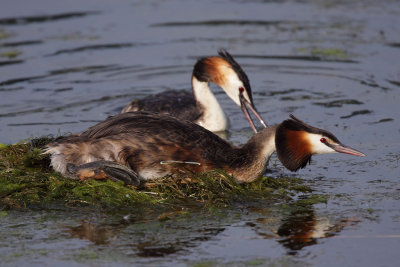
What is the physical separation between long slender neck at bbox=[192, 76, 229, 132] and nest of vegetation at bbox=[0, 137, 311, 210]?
9.42ft

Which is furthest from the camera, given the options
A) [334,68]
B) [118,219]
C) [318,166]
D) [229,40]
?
[229,40]

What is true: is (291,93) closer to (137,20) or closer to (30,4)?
(137,20)

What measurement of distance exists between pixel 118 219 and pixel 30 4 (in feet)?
36.3

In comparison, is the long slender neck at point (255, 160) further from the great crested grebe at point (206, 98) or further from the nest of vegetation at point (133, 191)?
the great crested grebe at point (206, 98)

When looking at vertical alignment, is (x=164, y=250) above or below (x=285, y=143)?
below

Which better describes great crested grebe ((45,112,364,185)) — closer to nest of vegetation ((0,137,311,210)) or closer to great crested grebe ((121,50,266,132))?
A: nest of vegetation ((0,137,311,210))

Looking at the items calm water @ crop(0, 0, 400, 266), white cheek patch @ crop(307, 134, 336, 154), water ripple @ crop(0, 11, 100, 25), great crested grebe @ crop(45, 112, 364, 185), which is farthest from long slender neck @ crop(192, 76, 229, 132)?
water ripple @ crop(0, 11, 100, 25)

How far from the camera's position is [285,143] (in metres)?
7.10

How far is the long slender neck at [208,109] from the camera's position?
33.5ft

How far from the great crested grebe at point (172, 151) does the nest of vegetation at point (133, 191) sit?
108mm

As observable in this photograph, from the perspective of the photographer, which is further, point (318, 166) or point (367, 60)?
point (367, 60)

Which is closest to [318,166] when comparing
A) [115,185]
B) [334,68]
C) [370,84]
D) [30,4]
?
[115,185]

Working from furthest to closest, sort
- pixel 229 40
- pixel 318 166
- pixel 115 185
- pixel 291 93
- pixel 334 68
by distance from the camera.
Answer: pixel 229 40 < pixel 334 68 < pixel 291 93 < pixel 318 166 < pixel 115 185

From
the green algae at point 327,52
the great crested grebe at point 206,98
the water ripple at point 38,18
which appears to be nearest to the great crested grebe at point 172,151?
the great crested grebe at point 206,98
